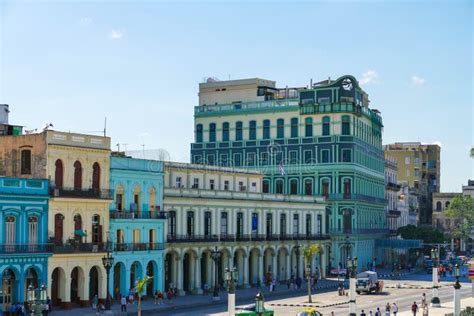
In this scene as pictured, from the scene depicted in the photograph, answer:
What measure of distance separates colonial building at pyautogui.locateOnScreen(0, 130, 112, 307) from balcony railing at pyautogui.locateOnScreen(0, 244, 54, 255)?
83cm

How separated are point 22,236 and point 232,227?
29448 mm

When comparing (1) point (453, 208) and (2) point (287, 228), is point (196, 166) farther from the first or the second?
(1) point (453, 208)

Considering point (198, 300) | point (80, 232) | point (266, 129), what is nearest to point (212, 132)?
point (266, 129)

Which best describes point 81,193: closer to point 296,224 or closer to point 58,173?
point 58,173

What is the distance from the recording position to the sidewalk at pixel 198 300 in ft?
217

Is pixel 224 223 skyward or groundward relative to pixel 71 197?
groundward

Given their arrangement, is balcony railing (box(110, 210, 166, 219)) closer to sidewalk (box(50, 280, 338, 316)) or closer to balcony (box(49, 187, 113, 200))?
balcony (box(49, 187, 113, 200))

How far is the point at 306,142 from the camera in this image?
11425 cm

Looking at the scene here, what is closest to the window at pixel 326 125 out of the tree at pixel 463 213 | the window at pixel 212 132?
the window at pixel 212 132

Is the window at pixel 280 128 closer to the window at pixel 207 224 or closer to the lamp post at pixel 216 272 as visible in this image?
the window at pixel 207 224

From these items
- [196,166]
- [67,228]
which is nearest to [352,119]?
[196,166]

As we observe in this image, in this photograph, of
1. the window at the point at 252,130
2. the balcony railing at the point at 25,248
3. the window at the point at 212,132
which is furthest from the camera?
the window at the point at 212,132

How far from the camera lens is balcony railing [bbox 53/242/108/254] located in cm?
6644

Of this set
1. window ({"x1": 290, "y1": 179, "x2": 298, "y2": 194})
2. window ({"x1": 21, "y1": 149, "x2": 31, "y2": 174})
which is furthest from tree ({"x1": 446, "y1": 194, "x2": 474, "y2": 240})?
window ({"x1": 21, "y1": 149, "x2": 31, "y2": 174})
